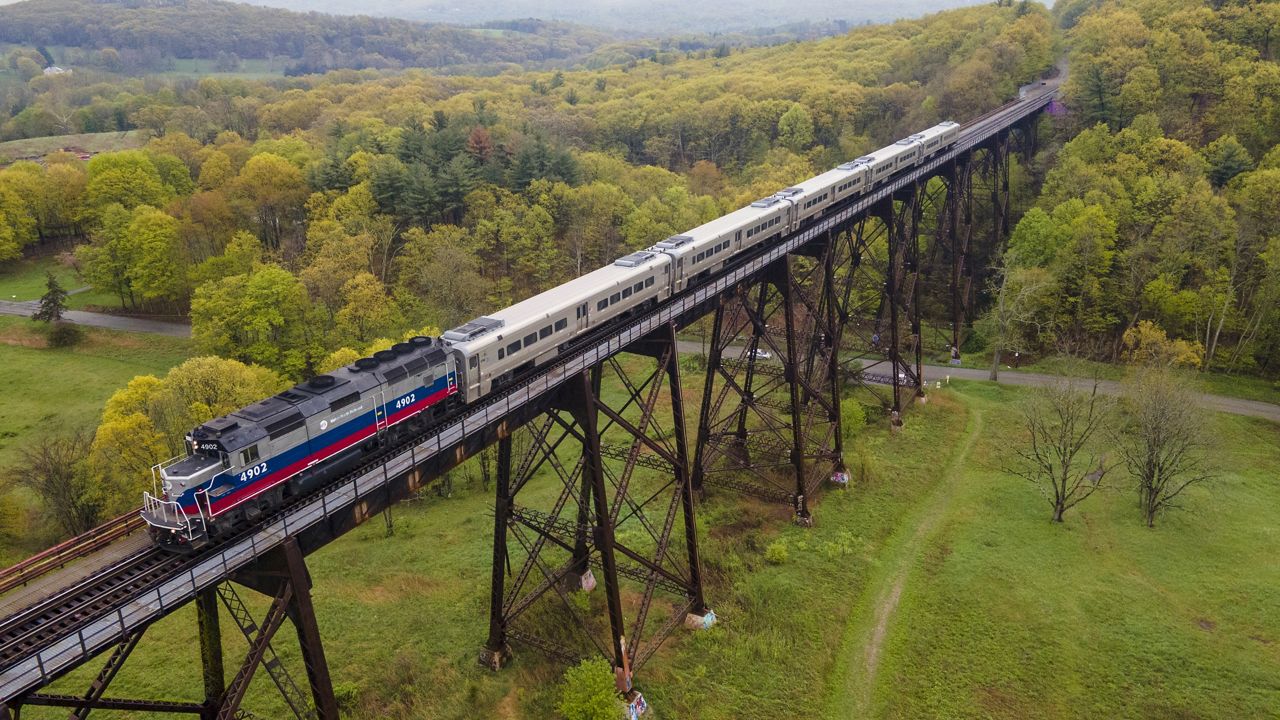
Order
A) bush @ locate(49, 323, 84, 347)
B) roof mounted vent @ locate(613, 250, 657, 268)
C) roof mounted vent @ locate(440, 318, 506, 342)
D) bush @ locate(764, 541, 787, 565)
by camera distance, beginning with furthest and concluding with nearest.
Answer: bush @ locate(49, 323, 84, 347) < bush @ locate(764, 541, 787, 565) < roof mounted vent @ locate(613, 250, 657, 268) < roof mounted vent @ locate(440, 318, 506, 342)

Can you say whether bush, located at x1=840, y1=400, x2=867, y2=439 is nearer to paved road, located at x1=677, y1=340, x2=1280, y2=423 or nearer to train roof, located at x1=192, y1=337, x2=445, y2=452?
paved road, located at x1=677, y1=340, x2=1280, y2=423

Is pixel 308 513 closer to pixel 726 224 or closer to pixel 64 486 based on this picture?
pixel 726 224

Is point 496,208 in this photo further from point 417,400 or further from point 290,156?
point 417,400

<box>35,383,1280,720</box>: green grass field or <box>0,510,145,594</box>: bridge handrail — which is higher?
<box>0,510,145,594</box>: bridge handrail

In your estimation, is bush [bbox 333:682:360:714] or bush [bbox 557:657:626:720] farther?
bush [bbox 333:682:360:714]

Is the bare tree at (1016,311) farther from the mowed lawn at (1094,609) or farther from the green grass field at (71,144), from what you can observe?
the green grass field at (71,144)

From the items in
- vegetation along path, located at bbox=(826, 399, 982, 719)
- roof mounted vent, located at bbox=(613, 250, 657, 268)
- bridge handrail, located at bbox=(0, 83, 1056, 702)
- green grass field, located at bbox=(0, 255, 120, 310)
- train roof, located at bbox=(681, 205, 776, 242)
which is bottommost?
vegetation along path, located at bbox=(826, 399, 982, 719)

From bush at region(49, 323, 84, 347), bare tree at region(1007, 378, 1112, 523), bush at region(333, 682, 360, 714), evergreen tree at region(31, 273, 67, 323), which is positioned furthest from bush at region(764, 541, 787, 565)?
evergreen tree at region(31, 273, 67, 323)

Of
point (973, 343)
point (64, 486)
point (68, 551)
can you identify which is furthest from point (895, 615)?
point (64, 486)
